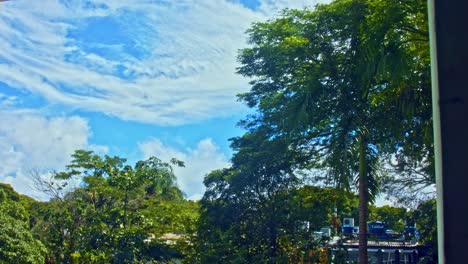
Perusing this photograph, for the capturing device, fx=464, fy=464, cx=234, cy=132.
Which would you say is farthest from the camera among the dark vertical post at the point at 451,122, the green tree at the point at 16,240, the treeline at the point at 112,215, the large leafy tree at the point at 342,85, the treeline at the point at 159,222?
the treeline at the point at 112,215

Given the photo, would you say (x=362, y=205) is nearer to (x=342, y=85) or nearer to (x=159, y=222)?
(x=342, y=85)

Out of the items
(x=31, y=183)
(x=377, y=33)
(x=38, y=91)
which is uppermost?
(x=377, y=33)

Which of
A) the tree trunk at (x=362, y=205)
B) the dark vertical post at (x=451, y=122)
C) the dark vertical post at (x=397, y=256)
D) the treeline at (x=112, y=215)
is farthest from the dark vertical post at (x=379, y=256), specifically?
the dark vertical post at (x=451, y=122)

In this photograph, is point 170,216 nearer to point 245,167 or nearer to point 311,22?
point 245,167

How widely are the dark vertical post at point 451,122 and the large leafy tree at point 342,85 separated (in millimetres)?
3241

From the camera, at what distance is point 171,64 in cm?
489

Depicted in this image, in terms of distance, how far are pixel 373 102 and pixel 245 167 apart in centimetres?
161

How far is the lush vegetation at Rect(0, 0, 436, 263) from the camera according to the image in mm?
4582

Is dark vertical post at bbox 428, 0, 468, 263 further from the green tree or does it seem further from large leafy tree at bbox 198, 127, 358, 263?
the green tree

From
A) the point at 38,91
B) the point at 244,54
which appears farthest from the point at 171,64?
the point at 38,91

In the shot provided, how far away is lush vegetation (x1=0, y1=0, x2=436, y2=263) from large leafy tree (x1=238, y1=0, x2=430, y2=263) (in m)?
0.01

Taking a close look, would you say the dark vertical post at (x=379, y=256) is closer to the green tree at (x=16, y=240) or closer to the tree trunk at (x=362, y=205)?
the tree trunk at (x=362, y=205)

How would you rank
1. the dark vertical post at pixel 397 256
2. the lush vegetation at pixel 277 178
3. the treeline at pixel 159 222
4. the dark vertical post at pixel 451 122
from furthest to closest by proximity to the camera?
the treeline at pixel 159 222 < the dark vertical post at pixel 397 256 < the lush vegetation at pixel 277 178 < the dark vertical post at pixel 451 122

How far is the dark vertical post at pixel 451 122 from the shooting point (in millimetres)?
540
